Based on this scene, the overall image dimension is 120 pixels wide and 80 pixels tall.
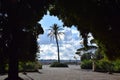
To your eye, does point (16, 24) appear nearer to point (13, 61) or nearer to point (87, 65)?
point (13, 61)

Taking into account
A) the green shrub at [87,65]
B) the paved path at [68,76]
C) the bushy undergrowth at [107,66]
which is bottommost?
the paved path at [68,76]

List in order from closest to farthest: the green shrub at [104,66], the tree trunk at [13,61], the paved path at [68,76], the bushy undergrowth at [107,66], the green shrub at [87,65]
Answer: the tree trunk at [13,61], the paved path at [68,76], the bushy undergrowth at [107,66], the green shrub at [104,66], the green shrub at [87,65]

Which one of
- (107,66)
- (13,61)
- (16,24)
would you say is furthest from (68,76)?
(107,66)

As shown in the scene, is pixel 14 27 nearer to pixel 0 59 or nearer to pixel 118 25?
pixel 0 59

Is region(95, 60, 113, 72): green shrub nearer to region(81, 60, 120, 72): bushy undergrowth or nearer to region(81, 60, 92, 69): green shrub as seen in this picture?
region(81, 60, 120, 72): bushy undergrowth

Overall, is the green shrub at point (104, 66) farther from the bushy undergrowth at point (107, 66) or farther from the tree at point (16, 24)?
the tree at point (16, 24)

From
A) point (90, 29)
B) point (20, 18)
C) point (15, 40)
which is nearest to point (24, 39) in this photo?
point (15, 40)

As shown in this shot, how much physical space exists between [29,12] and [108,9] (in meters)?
7.12

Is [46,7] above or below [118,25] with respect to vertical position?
above

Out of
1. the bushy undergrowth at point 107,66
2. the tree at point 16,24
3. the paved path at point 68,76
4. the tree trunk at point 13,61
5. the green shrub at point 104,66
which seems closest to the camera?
the tree at point 16,24

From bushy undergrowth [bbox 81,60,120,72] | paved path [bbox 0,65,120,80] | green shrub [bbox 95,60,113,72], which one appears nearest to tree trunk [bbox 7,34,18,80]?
paved path [bbox 0,65,120,80]

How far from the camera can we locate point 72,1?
62.0ft

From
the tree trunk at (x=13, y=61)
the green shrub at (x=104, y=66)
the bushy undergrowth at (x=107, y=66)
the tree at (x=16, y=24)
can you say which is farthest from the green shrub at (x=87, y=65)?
the tree trunk at (x=13, y=61)

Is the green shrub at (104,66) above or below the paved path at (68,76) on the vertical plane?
above
